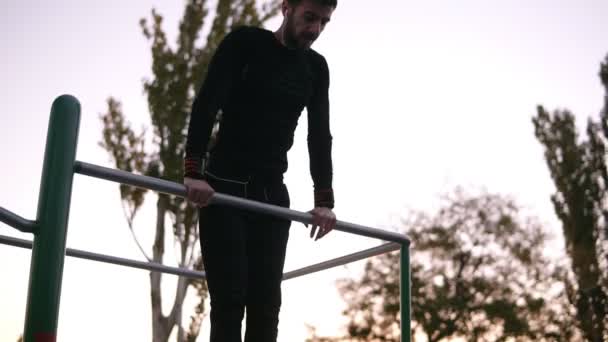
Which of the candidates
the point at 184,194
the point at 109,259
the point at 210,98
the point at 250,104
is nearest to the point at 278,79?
the point at 250,104

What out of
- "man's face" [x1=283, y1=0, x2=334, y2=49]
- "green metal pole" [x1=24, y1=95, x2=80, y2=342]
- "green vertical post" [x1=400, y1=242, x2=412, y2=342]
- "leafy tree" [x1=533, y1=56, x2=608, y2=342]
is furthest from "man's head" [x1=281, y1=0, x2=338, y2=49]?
"leafy tree" [x1=533, y1=56, x2=608, y2=342]

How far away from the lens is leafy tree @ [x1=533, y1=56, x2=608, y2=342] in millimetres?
16641

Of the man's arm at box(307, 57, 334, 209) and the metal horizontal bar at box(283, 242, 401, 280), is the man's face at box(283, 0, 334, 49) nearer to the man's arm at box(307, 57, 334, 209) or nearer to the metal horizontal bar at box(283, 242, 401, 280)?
the man's arm at box(307, 57, 334, 209)

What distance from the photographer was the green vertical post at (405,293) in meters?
2.09

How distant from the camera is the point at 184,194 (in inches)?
65.2

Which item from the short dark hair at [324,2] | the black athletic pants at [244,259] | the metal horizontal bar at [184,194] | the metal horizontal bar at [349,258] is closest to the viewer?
the metal horizontal bar at [184,194]

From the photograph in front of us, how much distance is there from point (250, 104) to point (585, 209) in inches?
676

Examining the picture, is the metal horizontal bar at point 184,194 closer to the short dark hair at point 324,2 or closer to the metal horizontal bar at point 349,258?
the metal horizontal bar at point 349,258

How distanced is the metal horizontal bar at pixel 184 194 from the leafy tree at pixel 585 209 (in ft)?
53.7

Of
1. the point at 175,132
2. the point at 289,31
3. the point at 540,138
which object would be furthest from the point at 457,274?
the point at 289,31

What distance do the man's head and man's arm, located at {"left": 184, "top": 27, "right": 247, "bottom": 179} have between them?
147 millimetres

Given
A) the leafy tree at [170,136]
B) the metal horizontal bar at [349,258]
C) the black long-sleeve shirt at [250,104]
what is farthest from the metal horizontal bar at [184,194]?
the leafy tree at [170,136]

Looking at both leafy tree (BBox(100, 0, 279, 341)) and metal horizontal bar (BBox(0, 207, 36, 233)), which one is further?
leafy tree (BBox(100, 0, 279, 341))

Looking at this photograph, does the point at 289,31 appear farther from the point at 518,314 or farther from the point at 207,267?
the point at 518,314
